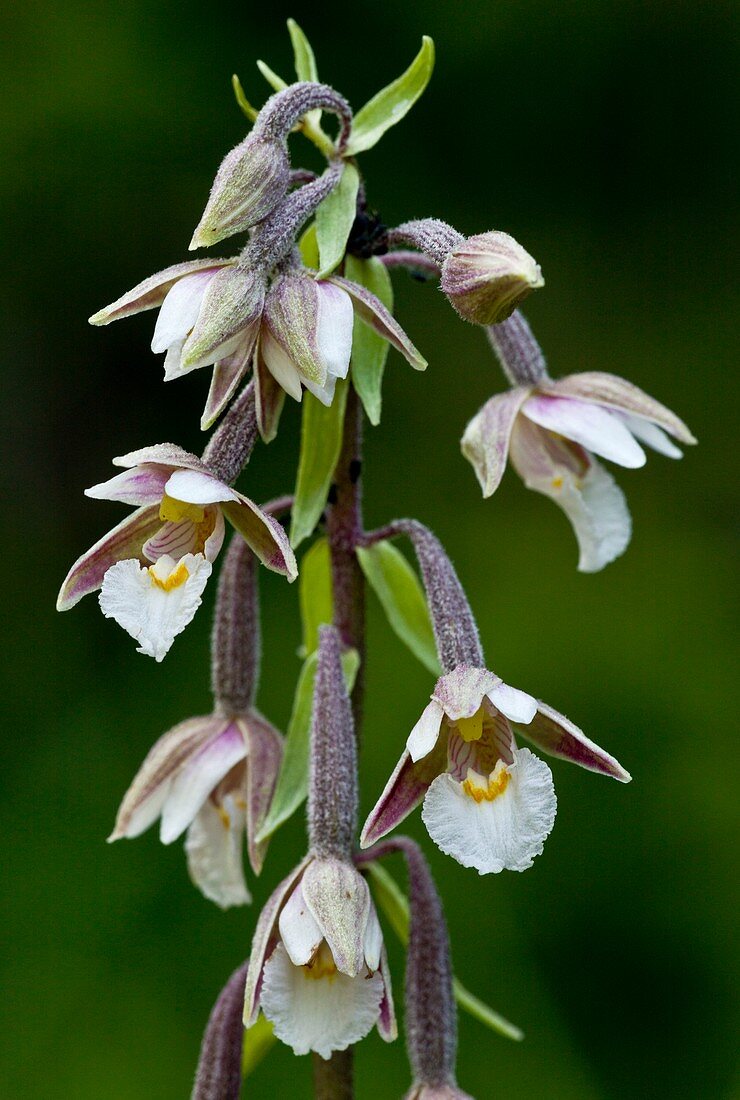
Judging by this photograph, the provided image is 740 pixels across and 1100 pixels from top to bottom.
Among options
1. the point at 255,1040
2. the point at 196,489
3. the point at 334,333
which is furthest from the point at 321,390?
the point at 255,1040

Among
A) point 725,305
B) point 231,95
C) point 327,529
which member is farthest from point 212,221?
point 725,305

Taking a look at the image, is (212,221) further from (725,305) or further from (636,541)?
(725,305)

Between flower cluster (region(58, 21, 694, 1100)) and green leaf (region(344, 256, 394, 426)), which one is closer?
flower cluster (region(58, 21, 694, 1100))

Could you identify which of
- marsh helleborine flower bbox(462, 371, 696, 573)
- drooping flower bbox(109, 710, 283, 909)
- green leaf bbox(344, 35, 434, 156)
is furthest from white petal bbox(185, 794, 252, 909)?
green leaf bbox(344, 35, 434, 156)

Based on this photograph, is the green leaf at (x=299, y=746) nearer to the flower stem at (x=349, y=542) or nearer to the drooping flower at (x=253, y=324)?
the flower stem at (x=349, y=542)

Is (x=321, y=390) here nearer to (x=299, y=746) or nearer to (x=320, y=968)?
(x=299, y=746)

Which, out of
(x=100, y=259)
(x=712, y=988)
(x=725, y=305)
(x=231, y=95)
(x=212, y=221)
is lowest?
(x=712, y=988)

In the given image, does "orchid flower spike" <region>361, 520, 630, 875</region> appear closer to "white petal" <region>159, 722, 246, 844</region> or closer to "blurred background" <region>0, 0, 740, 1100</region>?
"white petal" <region>159, 722, 246, 844</region>
